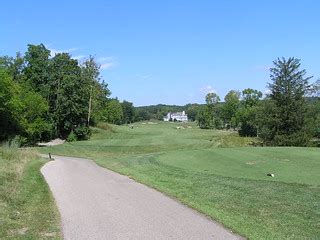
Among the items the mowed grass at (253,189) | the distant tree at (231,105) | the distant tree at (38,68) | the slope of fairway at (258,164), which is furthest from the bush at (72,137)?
the distant tree at (231,105)

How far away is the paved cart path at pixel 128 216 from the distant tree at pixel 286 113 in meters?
61.0

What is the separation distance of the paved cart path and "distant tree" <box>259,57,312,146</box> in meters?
61.0

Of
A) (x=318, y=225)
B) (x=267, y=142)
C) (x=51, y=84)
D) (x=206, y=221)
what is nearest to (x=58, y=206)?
(x=206, y=221)

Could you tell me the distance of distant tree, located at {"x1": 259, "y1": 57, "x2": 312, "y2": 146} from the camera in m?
75.2

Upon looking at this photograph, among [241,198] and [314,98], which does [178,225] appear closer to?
[241,198]

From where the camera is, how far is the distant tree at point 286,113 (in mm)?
75250

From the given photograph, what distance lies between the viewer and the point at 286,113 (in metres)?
76.8

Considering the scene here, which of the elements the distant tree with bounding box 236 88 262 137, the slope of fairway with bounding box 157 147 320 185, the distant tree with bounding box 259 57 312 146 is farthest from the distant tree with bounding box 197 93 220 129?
the slope of fairway with bounding box 157 147 320 185

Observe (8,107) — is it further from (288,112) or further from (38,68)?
(288,112)

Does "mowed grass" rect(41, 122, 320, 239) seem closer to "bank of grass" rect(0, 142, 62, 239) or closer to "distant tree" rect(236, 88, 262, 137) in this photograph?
"bank of grass" rect(0, 142, 62, 239)

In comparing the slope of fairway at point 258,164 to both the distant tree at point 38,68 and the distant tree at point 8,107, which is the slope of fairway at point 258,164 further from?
the distant tree at point 38,68

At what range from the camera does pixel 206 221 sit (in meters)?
11.1

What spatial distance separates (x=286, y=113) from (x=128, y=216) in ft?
225

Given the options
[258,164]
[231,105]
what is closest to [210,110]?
[231,105]
